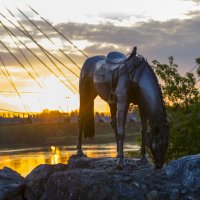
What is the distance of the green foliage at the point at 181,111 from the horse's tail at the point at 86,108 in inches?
392

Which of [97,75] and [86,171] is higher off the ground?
[97,75]

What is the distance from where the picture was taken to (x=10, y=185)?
41.7 ft

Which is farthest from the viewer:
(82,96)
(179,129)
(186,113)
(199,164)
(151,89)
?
(186,113)

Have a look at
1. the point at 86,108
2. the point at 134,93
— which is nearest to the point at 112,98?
the point at 134,93

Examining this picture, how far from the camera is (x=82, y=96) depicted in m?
13.5

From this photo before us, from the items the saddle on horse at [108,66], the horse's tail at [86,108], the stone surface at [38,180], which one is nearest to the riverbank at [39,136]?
the horse's tail at [86,108]

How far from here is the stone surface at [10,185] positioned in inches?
490

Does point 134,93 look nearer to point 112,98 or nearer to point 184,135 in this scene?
point 112,98

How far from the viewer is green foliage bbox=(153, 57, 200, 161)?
931 inches

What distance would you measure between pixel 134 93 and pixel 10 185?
160 inches

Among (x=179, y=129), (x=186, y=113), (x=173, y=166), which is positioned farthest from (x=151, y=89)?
(x=186, y=113)

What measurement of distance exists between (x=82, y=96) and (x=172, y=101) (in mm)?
14542

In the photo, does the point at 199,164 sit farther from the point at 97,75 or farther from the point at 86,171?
the point at 97,75

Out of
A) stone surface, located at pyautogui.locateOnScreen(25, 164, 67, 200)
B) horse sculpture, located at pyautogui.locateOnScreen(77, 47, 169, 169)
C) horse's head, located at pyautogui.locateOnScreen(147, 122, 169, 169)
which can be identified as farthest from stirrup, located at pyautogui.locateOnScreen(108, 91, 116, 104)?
stone surface, located at pyautogui.locateOnScreen(25, 164, 67, 200)
